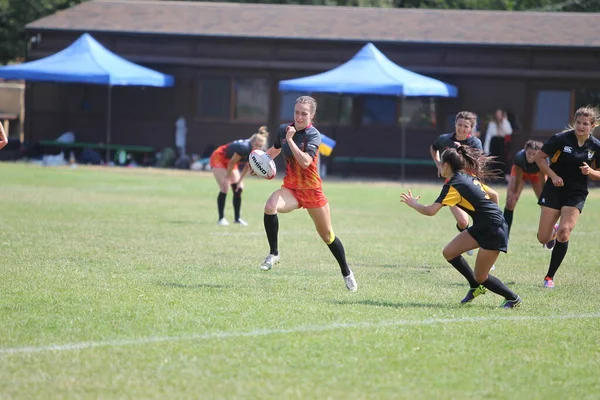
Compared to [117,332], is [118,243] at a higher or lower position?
lower

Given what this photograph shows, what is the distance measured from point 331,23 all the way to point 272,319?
24151mm

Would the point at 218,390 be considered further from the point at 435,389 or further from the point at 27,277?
the point at 27,277

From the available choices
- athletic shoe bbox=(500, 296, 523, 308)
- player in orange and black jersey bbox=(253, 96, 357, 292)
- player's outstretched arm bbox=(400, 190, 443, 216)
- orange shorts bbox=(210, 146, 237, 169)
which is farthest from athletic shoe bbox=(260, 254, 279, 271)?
orange shorts bbox=(210, 146, 237, 169)

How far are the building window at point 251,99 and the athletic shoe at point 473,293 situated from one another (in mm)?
21642

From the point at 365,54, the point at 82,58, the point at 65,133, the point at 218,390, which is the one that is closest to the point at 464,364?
the point at 218,390

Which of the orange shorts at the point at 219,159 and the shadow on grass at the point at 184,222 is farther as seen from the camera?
the orange shorts at the point at 219,159

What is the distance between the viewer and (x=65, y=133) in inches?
1218

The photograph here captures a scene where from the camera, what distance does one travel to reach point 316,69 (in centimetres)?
2942

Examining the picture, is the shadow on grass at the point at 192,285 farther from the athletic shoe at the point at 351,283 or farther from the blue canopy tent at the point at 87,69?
the blue canopy tent at the point at 87,69

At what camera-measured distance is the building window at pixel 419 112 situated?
29.7m

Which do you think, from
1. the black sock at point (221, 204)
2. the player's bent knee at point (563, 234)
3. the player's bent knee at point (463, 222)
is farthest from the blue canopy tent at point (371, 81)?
the player's bent knee at point (563, 234)

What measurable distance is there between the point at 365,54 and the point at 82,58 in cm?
834

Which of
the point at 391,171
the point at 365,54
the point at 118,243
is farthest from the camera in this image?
the point at 391,171

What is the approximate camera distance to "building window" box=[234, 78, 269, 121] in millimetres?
30234
